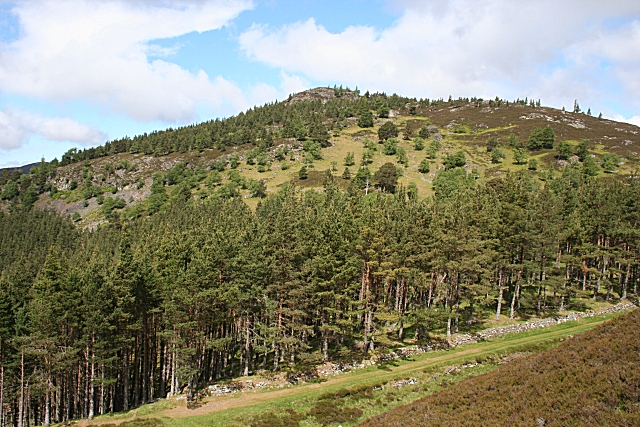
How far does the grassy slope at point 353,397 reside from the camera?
33.2m

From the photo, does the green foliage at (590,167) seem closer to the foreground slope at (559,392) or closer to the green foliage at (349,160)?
the green foliage at (349,160)

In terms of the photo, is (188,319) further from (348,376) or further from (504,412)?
(504,412)

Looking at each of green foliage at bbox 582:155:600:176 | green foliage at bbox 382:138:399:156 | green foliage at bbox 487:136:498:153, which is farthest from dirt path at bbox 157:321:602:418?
green foliage at bbox 487:136:498:153

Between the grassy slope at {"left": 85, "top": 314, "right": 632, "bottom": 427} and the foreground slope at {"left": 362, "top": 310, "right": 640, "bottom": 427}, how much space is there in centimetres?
1039

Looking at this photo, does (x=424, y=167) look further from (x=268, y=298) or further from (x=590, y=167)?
(x=268, y=298)

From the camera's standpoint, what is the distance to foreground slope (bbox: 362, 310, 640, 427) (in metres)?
16.0

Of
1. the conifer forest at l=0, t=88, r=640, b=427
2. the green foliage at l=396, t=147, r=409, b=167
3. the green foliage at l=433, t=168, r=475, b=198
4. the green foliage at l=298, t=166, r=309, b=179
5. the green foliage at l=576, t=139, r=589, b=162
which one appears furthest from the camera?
the green foliage at l=396, t=147, r=409, b=167

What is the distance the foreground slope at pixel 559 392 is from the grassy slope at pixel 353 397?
10391 mm

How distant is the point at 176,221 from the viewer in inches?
4756

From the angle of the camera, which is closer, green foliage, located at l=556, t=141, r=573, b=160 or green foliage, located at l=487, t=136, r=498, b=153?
green foliage, located at l=556, t=141, r=573, b=160

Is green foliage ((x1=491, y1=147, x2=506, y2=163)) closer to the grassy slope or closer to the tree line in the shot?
the tree line

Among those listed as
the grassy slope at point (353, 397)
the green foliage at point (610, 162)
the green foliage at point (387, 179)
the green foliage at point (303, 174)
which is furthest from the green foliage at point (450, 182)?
the grassy slope at point (353, 397)

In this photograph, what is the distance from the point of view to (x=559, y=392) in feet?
60.5

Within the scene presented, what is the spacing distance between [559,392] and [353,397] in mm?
20016
